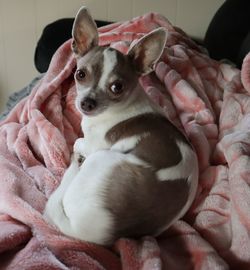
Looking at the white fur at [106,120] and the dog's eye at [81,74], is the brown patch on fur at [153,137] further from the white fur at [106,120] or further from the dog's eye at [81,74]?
the dog's eye at [81,74]

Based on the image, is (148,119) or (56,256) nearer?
(56,256)

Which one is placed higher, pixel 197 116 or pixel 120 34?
pixel 120 34

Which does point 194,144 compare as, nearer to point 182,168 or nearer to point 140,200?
point 182,168

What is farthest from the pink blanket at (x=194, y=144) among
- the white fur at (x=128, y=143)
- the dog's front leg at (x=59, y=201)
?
the white fur at (x=128, y=143)

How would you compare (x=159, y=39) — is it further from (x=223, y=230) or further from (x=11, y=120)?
(x=11, y=120)

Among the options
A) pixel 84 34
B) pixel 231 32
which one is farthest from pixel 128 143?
pixel 231 32

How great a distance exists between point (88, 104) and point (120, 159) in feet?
0.69

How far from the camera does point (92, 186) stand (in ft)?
3.90

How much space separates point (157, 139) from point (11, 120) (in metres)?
0.80

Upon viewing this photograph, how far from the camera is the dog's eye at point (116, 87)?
134 centimetres

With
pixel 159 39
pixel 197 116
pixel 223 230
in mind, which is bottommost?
pixel 223 230

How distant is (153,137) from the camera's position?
1310 millimetres

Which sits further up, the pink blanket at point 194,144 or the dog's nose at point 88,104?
the dog's nose at point 88,104

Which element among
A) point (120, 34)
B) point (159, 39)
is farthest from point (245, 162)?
point (120, 34)
